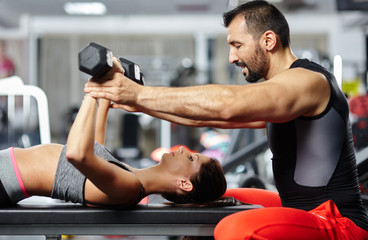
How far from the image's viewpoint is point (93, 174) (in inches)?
51.3

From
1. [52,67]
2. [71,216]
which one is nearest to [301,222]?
[71,216]

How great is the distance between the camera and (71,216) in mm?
1405

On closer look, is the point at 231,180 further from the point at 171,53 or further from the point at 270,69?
the point at 171,53

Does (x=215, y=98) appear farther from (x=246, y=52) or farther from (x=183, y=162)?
(x=183, y=162)

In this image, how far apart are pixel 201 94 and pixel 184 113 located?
7cm

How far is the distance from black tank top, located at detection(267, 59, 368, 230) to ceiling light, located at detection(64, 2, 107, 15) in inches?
299

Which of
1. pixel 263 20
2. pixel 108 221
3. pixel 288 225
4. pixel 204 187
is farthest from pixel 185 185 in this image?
pixel 263 20

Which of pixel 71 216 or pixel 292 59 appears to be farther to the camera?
pixel 292 59

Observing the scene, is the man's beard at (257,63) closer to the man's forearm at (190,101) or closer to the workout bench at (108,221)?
the man's forearm at (190,101)

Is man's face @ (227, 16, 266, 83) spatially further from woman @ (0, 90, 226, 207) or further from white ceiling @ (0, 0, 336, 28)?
white ceiling @ (0, 0, 336, 28)

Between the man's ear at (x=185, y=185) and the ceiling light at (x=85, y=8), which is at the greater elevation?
the ceiling light at (x=85, y=8)

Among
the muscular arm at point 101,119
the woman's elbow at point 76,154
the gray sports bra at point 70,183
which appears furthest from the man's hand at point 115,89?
the muscular arm at point 101,119

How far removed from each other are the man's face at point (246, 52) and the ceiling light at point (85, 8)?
726cm

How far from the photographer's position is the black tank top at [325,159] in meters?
1.37
